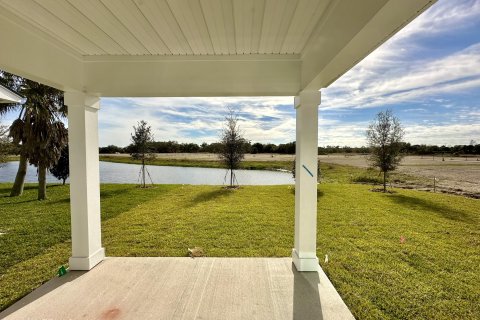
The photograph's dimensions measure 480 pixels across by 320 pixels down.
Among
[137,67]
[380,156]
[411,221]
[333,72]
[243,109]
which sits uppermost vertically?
[243,109]

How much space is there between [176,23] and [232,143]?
9.37 meters

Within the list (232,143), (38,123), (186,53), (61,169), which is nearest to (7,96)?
(186,53)

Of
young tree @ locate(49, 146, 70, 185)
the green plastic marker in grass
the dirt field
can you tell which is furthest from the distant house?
young tree @ locate(49, 146, 70, 185)

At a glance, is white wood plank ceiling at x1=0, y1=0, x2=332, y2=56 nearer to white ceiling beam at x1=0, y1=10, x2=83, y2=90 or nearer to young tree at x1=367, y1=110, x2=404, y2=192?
white ceiling beam at x1=0, y1=10, x2=83, y2=90

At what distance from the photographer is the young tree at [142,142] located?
12117 mm

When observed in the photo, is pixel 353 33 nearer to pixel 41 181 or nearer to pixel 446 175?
pixel 41 181

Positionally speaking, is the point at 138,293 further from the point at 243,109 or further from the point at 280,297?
the point at 243,109

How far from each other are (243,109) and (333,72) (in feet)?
34.8

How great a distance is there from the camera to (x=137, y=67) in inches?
133

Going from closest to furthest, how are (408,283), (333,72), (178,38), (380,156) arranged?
1. (333,72)
2. (178,38)
3. (408,283)
4. (380,156)

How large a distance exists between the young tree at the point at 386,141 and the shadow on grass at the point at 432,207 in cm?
137

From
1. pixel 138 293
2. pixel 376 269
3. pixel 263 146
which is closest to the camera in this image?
pixel 138 293

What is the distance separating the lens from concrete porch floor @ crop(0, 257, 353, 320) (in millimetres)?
2541

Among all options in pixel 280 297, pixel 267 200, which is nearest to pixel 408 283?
pixel 280 297
